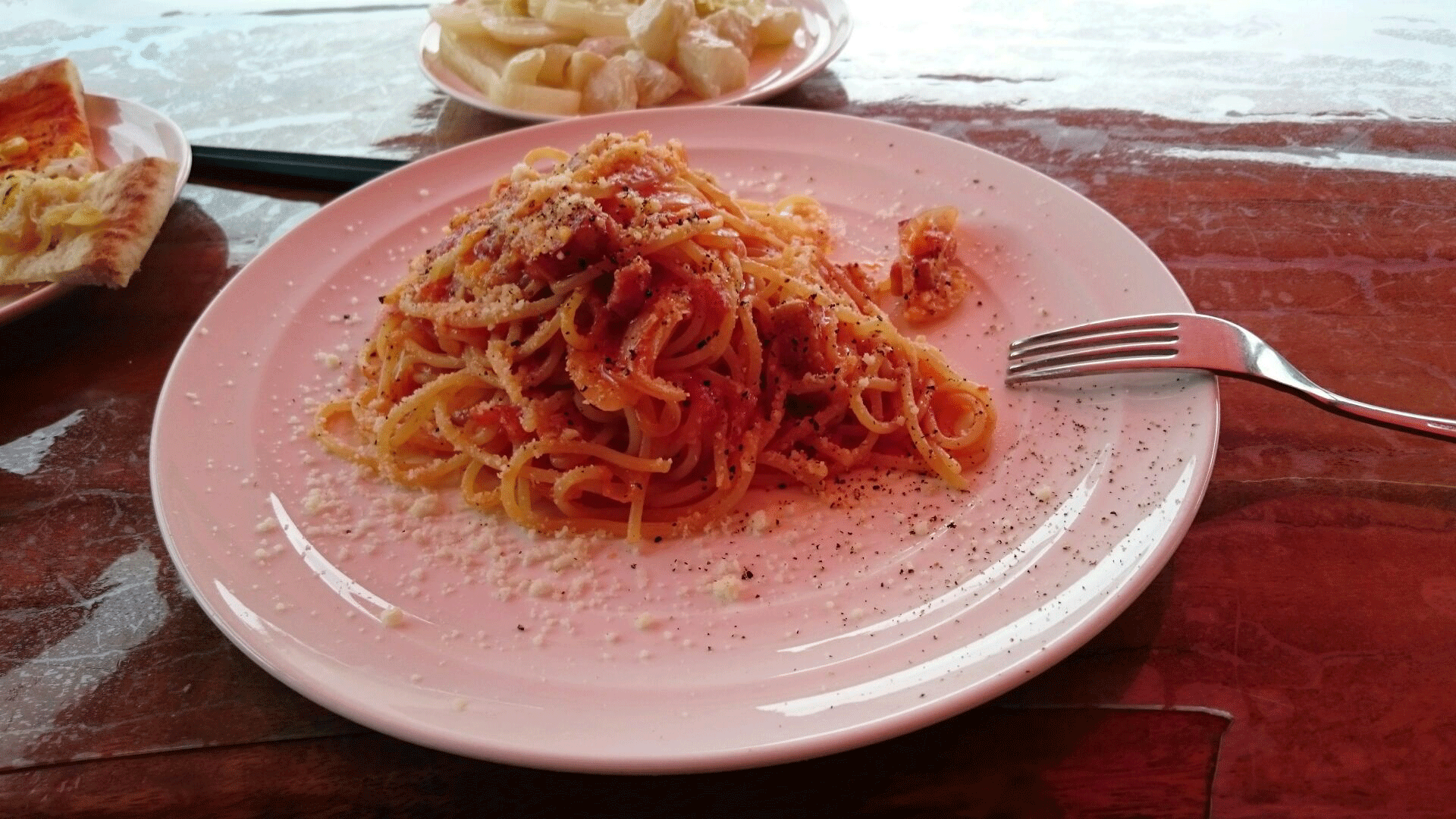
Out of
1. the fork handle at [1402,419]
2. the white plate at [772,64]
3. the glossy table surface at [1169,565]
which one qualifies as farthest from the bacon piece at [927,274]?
the white plate at [772,64]

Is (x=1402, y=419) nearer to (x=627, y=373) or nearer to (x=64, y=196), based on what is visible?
(x=627, y=373)

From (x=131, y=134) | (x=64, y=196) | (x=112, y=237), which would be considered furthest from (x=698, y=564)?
(x=131, y=134)

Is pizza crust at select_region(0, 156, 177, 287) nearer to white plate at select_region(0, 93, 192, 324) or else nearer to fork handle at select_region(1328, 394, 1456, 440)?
white plate at select_region(0, 93, 192, 324)

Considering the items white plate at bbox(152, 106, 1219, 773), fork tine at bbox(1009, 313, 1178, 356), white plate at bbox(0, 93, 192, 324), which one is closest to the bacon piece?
white plate at bbox(152, 106, 1219, 773)

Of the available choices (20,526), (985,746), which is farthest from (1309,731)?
(20,526)

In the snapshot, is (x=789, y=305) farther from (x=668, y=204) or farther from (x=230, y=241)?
(x=230, y=241)

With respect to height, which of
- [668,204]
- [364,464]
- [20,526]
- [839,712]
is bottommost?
[20,526]
